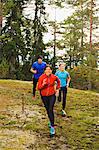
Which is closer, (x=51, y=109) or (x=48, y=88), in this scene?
(x=51, y=109)

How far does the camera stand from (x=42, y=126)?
10.3m

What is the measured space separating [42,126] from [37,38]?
28030 mm

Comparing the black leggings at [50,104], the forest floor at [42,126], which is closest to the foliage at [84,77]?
the forest floor at [42,126]

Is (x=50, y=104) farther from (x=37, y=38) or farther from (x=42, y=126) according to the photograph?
(x=37, y=38)

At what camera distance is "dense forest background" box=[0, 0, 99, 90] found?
34369 mm

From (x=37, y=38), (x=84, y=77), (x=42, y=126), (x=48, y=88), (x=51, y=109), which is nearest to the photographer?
(x=51, y=109)

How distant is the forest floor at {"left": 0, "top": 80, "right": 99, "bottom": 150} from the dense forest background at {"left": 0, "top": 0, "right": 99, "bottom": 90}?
1702cm

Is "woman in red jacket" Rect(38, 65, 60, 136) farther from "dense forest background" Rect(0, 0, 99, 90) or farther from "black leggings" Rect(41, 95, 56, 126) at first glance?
"dense forest background" Rect(0, 0, 99, 90)

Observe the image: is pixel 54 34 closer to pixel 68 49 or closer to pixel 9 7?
pixel 68 49

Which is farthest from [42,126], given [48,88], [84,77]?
[84,77]

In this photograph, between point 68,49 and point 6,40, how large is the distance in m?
13.6

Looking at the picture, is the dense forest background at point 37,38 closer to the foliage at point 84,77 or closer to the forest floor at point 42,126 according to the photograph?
the foliage at point 84,77

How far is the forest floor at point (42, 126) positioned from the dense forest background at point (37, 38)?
17020 millimetres

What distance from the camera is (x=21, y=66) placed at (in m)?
36.1
